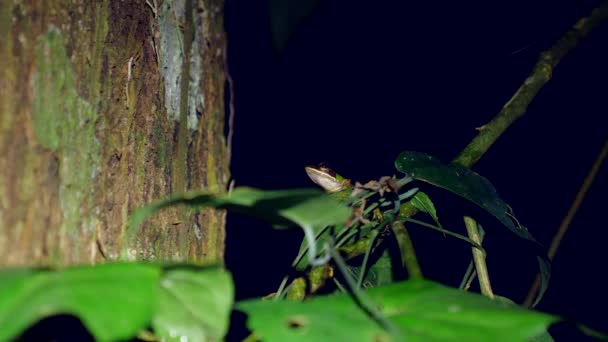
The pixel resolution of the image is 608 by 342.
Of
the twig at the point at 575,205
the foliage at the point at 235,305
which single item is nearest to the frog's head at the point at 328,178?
the twig at the point at 575,205

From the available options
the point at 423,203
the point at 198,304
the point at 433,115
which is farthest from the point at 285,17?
the point at 433,115

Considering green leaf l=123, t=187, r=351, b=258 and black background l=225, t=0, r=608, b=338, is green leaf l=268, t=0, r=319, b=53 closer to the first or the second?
green leaf l=123, t=187, r=351, b=258

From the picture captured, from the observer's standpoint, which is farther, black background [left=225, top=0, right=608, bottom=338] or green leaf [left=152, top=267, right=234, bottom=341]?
black background [left=225, top=0, right=608, bottom=338]

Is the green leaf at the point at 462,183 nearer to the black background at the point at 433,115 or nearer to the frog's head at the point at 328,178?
the frog's head at the point at 328,178

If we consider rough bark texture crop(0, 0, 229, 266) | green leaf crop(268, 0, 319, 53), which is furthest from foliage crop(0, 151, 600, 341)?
green leaf crop(268, 0, 319, 53)

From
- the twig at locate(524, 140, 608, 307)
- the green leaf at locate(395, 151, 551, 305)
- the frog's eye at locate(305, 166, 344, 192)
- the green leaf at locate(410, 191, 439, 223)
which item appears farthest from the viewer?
the frog's eye at locate(305, 166, 344, 192)

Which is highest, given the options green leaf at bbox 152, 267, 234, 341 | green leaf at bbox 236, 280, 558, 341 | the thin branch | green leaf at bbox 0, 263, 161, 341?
the thin branch

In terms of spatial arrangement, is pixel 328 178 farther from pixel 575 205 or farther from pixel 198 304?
pixel 198 304

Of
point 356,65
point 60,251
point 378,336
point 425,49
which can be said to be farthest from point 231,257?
point 378,336
